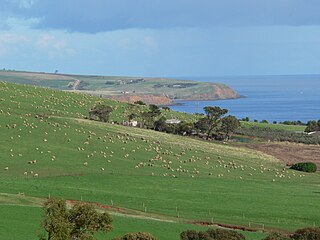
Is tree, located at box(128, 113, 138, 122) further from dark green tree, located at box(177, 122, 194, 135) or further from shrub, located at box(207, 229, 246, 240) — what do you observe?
shrub, located at box(207, 229, 246, 240)

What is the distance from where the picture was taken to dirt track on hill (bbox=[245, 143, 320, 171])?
93.8 metres

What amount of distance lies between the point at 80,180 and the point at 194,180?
12.3m

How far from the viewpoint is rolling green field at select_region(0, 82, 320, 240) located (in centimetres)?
5000

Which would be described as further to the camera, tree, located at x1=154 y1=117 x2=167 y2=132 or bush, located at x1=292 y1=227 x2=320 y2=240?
tree, located at x1=154 y1=117 x2=167 y2=132

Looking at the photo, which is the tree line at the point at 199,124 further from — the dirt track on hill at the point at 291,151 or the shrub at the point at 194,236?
the shrub at the point at 194,236

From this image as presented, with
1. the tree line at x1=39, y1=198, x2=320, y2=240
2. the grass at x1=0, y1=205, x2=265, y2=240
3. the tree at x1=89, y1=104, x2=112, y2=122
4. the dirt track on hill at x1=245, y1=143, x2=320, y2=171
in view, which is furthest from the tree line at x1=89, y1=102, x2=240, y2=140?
the tree line at x1=39, y1=198, x2=320, y2=240

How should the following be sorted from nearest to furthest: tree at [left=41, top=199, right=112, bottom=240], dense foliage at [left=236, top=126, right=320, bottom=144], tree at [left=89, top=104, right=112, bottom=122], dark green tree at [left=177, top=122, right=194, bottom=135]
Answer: tree at [left=41, top=199, right=112, bottom=240]
tree at [left=89, top=104, right=112, bottom=122]
dark green tree at [left=177, top=122, right=194, bottom=135]
dense foliage at [left=236, top=126, right=320, bottom=144]

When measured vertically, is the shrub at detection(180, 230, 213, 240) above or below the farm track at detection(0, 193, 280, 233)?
above

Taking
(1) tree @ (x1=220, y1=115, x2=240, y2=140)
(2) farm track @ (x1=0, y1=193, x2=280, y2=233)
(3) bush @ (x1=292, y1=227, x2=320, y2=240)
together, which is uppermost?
(1) tree @ (x1=220, y1=115, x2=240, y2=140)

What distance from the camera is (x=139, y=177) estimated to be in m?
68.9

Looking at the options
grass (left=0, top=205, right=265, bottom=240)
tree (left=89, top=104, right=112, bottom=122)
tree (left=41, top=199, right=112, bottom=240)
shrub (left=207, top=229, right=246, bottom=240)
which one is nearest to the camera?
tree (left=41, top=199, right=112, bottom=240)

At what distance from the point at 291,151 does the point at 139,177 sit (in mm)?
38671

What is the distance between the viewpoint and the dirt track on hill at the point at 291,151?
308 ft

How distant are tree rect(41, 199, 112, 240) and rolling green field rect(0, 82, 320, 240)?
5472mm
